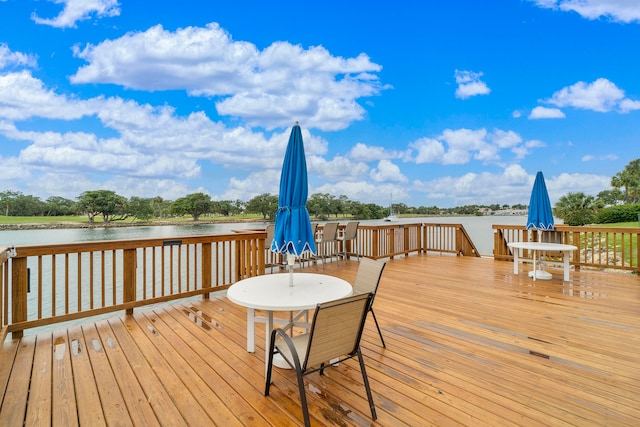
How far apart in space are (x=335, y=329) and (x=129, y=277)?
3.25m

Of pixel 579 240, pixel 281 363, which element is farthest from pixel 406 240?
pixel 281 363

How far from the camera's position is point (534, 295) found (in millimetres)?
4895

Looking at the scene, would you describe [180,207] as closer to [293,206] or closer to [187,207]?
[187,207]

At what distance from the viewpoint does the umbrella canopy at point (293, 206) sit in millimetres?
2758

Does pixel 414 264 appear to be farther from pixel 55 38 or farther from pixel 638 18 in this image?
pixel 55 38

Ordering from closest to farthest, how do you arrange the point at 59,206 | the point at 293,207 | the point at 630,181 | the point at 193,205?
the point at 293,207 → the point at 59,206 → the point at 193,205 → the point at 630,181

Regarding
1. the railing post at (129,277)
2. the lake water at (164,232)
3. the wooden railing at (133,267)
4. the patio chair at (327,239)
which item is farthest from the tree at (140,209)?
the railing post at (129,277)

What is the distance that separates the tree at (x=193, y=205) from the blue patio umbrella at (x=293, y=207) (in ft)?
55.6

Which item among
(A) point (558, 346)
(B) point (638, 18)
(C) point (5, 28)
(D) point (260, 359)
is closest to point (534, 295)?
(A) point (558, 346)

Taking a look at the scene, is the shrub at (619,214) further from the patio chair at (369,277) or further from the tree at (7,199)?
the tree at (7,199)

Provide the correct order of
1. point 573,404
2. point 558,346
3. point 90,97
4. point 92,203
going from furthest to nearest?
point 90,97 < point 92,203 < point 558,346 < point 573,404

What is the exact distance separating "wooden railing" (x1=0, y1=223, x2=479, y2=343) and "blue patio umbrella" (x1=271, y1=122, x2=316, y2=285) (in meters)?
2.19

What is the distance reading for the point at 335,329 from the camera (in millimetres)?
1897

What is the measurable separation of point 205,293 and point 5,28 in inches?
767
